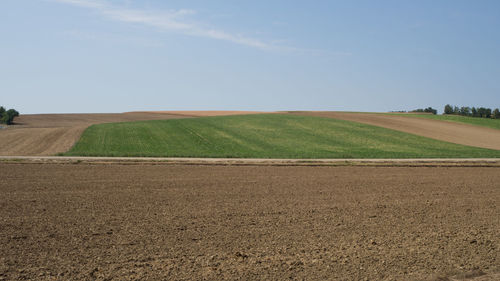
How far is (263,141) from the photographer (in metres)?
39.5

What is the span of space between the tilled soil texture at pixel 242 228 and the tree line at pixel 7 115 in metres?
53.2

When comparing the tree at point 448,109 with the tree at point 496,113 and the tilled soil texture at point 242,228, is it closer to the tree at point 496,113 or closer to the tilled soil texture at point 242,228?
the tree at point 496,113

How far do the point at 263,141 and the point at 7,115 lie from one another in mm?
44758

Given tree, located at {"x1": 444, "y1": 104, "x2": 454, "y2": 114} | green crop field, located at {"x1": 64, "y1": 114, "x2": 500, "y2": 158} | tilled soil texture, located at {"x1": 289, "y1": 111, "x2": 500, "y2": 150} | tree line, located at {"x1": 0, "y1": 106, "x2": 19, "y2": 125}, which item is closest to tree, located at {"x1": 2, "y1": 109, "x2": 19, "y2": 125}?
tree line, located at {"x1": 0, "y1": 106, "x2": 19, "y2": 125}

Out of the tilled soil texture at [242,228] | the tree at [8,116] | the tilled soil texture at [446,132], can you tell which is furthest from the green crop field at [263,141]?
the tree at [8,116]

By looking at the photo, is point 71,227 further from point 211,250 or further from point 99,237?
point 211,250

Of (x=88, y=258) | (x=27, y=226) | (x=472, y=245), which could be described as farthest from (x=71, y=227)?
(x=472, y=245)

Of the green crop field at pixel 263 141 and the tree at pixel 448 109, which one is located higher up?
the tree at pixel 448 109

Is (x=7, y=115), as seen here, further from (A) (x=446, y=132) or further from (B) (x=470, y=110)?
(B) (x=470, y=110)

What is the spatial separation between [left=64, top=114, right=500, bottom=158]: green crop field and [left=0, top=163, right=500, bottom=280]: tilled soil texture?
13.2 meters

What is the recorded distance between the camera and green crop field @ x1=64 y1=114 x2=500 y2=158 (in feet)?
105

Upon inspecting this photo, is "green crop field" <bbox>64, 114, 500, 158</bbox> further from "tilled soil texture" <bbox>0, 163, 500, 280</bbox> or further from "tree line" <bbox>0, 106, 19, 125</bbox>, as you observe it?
"tree line" <bbox>0, 106, 19, 125</bbox>

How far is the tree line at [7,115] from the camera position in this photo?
65.4 meters

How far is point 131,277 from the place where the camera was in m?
7.15
